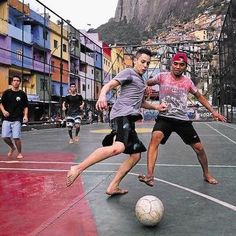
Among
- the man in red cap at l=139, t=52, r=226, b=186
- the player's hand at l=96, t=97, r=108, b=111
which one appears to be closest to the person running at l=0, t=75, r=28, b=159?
the man in red cap at l=139, t=52, r=226, b=186

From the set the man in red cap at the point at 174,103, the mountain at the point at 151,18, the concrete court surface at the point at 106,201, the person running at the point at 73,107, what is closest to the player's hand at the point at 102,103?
the concrete court surface at the point at 106,201

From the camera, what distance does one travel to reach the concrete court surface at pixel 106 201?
3.47 m

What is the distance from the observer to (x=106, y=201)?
4465 mm

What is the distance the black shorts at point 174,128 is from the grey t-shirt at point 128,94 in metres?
0.66

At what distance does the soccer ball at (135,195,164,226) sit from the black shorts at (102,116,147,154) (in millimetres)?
953

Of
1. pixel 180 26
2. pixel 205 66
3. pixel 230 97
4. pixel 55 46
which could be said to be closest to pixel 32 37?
pixel 55 46

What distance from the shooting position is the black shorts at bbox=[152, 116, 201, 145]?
5266mm

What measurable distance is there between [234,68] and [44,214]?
22.4 meters

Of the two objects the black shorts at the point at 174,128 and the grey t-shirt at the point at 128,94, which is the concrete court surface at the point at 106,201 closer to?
the black shorts at the point at 174,128

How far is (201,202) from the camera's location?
4.37 m

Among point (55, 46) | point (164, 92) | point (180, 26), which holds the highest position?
point (180, 26)

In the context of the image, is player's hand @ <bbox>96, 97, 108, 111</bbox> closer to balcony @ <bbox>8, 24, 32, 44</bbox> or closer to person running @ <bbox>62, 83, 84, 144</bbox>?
person running @ <bbox>62, 83, 84, 144</bbox>

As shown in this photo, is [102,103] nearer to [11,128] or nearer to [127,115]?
[127,115]

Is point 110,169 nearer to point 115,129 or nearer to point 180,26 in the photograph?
point 115,129
